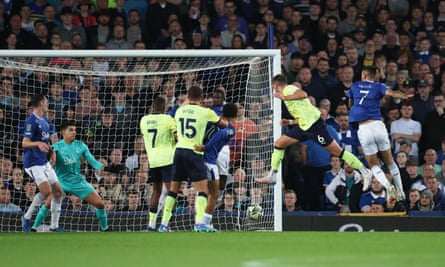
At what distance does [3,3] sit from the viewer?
63.6ft

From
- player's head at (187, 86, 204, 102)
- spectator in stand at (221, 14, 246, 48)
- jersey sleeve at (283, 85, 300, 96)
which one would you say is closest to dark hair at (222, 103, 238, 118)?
player's head at (187, 86, 204, 102)

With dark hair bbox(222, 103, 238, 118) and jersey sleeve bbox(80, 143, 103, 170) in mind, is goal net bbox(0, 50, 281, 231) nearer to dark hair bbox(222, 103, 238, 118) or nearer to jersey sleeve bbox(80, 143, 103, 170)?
jersey sleeve bbox(80, 143, 103, 170)

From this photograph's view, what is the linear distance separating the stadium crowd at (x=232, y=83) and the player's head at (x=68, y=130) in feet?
3.72

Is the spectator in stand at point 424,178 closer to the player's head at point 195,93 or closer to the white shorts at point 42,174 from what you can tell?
the player's head at point 195,93

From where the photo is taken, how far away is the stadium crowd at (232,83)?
54.6ft

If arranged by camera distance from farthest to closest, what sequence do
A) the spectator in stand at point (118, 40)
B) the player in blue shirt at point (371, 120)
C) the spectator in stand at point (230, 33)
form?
the spectator in stand at point (230, 33) → the spectator in stand at point (118, 40) → the player in blue shirt at point (371, 120)

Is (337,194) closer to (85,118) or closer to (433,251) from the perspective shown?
(85,118)

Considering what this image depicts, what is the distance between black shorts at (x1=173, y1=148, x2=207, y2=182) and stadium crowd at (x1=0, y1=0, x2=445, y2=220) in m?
1.83

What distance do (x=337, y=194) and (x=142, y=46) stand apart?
4109mm

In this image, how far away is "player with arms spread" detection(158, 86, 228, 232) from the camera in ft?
46.2

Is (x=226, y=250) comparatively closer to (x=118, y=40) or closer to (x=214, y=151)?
(x=214, y=151)

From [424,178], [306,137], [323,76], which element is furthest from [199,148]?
[323,76]

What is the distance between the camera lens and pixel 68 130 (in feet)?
51.2

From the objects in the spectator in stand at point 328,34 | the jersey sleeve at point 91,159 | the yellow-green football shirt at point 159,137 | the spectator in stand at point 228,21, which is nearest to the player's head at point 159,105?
the yellow-green football shirt at point 159,137
